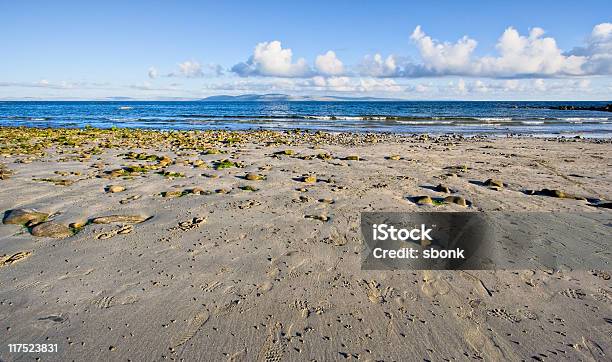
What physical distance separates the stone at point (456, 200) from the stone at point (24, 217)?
7.09 m

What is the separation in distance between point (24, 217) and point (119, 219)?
4.72 feet

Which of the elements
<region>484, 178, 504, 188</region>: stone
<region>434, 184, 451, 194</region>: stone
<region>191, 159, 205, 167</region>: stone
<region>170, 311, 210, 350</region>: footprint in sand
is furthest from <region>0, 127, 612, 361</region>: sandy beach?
<region>191, 159, 205, 167</region>: stone

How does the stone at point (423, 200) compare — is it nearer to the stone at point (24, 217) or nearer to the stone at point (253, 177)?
the stone at point (253, 177)

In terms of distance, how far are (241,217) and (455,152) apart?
11.7 metres

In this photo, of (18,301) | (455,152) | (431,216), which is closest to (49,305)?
(18,301)

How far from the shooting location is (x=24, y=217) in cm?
604

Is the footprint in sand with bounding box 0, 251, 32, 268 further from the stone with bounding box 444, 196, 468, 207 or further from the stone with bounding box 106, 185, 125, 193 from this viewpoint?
the stone with bounding box 444, 196, 468, 207

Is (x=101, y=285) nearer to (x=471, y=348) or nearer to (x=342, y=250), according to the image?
(x=342, y=250)

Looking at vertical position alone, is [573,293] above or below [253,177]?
below

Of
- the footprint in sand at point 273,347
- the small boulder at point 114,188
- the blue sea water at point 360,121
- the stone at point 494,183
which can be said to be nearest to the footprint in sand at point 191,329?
the footprint in sand at point 273,347

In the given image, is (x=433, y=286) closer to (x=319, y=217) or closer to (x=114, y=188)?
(x=319, y=217)

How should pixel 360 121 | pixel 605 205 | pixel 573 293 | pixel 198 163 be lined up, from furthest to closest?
pixel 360 121, pixel 198 163, pixel 605 205, pixel 573 293

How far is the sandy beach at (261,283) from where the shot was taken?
11.0 ft

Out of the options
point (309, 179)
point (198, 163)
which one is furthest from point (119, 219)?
point (198, 163)
